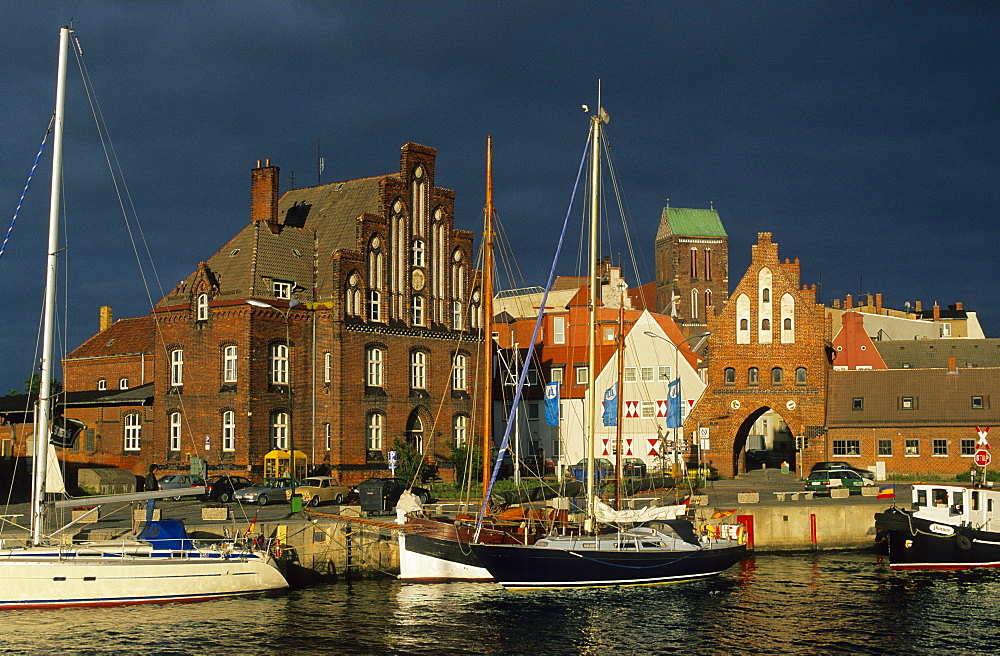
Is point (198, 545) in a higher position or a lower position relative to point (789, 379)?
lower

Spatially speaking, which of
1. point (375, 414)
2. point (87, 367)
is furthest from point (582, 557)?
point (87, 367)

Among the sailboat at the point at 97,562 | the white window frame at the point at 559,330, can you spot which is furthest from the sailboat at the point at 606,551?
the white window frame at the point at 559,330

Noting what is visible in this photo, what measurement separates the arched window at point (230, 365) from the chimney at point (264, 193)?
33.1ft

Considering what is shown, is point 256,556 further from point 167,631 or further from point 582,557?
point 582,557

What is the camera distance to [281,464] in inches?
2601

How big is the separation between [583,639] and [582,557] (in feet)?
20.6

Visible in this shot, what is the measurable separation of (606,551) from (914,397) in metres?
44.6

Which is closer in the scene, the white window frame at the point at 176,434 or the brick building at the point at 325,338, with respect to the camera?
the brick building at the point at 325,338

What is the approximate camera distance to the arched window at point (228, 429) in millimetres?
66438

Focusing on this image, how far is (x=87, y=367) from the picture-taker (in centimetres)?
8856

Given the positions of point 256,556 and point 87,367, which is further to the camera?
point 87,367

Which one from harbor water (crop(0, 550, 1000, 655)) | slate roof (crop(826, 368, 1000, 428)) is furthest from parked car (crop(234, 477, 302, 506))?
slate roof (crop(826, 368, 1000, 428))

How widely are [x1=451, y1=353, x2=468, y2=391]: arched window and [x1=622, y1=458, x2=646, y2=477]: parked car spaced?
11738 millimetres

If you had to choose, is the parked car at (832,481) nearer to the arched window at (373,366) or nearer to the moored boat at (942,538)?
the moored boat at (942,538)
